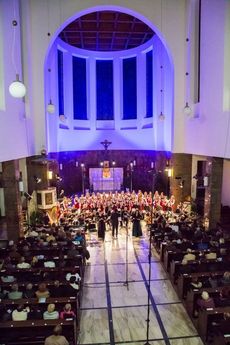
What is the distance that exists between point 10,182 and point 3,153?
2.23 meters

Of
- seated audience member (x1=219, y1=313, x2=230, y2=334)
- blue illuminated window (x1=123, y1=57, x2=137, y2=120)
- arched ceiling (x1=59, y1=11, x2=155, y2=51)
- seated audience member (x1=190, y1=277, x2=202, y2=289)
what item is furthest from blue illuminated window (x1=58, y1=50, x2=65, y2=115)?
seated audience member (x1=219, y1=313, x2=230, y2=334)

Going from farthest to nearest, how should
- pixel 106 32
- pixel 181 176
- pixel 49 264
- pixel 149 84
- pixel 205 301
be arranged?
pixel 149 84
pixel 106 32
pixel 181 176
pixel 49 264
pixel 205 301

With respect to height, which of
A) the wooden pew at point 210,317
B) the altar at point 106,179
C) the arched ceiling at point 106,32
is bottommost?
the wooden pew at point 210,317

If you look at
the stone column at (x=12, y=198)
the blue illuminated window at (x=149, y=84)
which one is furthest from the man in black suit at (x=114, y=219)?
the blue illuminated window at (x=149, y=84)

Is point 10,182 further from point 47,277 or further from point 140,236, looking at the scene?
point 140,236

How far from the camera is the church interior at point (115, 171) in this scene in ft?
24.3

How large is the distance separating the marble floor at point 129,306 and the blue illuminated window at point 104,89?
1280 centimetres

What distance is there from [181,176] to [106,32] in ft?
31.6

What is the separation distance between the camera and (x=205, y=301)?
6949 mm

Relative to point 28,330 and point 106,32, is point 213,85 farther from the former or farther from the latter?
point 28,330

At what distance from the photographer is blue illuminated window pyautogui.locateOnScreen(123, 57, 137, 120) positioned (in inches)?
859

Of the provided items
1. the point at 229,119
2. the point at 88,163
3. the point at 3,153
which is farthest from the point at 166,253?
the point at 88,163

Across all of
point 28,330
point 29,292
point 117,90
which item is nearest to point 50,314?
point 28,330

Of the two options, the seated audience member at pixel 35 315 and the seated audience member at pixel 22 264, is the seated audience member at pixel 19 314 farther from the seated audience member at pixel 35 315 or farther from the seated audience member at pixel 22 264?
the seated audience member at pixel 22 264
